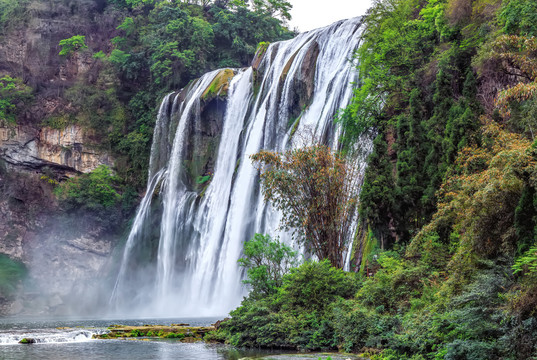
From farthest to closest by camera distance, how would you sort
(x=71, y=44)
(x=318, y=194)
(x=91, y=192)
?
(x=71, y=44), (x=91, y=192), (x=318, y=194)

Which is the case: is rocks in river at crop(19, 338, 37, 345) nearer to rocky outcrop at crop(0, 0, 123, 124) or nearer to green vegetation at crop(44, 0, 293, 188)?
green vegetation at crop(44, 0, 293, 188)

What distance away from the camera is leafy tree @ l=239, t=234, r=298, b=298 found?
59.5ft

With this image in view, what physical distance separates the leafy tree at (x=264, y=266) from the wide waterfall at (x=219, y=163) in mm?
4684

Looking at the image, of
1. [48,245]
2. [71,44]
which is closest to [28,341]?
[48,245]

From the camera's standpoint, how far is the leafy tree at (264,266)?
59.5ft

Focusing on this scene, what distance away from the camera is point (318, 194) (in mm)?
17641

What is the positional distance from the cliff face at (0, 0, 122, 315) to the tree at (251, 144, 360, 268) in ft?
94.1

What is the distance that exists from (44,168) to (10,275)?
9.17 meters

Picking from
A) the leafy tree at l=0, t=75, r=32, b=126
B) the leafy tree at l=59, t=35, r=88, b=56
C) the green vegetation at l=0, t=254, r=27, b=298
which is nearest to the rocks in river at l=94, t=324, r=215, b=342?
the green vegetation at l=0, t=254, r=27, b=298

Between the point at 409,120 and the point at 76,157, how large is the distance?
112 feet

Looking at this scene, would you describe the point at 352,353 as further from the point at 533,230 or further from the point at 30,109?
the point at 30,109

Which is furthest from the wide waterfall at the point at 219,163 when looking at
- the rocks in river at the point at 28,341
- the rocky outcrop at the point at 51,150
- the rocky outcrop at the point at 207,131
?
the rocks in river at the point at 28,341

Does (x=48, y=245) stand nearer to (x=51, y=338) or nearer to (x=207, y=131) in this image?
(x=207, y=131)

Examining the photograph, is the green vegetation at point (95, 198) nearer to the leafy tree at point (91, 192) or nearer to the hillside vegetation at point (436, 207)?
the leafy tree at point (91, 192)
